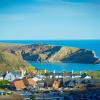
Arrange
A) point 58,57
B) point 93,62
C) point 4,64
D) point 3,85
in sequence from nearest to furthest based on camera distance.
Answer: point 3,85 → point 4,64 → point 93,62 → point 58,57

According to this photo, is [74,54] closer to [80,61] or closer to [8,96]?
[80,61]

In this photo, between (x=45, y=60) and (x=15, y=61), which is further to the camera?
(x=45, y=60)

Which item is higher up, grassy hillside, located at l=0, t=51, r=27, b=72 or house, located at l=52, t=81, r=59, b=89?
grassy hillside, located at l=0, t=51, r=27, b=72

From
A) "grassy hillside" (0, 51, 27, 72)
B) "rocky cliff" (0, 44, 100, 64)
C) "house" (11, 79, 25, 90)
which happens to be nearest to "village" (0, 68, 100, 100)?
"house" (11, 79, 25, 90)

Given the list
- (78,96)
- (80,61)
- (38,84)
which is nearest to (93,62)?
(80,61)

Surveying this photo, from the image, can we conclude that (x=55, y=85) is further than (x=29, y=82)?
No

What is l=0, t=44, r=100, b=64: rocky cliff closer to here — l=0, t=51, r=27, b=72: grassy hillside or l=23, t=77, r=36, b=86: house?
l=0, t=51, r=27, b=72: grassy hillside

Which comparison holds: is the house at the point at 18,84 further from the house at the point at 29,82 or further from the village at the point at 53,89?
the house at the point at 29,82

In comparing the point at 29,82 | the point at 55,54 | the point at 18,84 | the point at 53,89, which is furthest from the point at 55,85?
the point at 55,54

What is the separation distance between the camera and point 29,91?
12.1m

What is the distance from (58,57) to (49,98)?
25428 millimetres

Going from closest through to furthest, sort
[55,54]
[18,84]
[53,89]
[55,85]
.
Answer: [53,89] → [18,84] → [55,85] → [55,54]

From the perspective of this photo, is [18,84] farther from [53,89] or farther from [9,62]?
[9,62]

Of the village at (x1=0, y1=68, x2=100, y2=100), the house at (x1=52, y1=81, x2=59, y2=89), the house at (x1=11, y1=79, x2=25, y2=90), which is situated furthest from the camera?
the house at (x1=52, y1=81, x2=59, y2=89)
